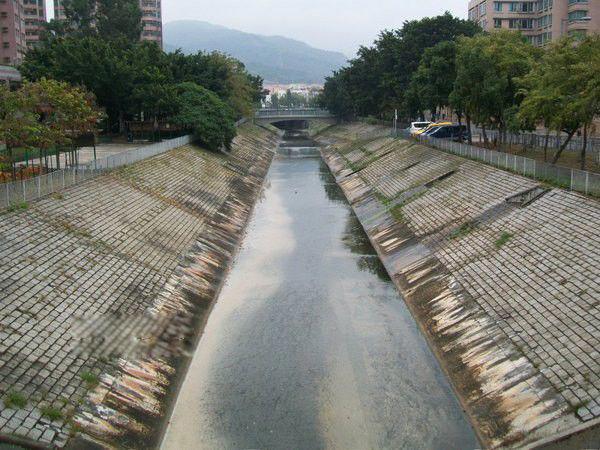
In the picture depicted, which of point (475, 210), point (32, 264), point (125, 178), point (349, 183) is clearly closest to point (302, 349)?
point (32, 264)

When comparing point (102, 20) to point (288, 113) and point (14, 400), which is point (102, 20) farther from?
point (14, 400)

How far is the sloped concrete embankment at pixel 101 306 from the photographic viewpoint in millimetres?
18562

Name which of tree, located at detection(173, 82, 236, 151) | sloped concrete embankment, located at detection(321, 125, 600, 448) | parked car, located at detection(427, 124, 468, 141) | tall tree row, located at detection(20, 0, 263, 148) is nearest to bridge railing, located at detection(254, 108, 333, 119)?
tall tree row, located at detection(20, 0, 263, 148)

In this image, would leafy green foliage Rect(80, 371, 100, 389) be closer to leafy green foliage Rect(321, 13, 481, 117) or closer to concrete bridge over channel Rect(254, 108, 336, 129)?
leafy green foliage Rect(321, 13, 481, 117)

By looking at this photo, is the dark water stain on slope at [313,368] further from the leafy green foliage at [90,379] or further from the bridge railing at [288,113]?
the bridge railing at [288,113]

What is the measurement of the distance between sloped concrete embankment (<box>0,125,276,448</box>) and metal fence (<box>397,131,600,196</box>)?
60.5ft

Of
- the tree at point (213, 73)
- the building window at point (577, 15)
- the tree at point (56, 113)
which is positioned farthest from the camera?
the tree at point (213, 73)

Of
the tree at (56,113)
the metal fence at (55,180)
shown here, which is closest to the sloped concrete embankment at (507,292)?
the metal fence at (55,180)

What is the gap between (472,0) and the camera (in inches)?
4690

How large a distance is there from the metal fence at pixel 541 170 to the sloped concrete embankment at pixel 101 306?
18426 mm

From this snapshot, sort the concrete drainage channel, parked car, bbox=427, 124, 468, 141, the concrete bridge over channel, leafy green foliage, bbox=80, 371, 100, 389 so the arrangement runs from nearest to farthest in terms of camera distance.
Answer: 1. the concrete drainage channel
2. leafy green foliage, bbox=80, 371, 100, 389
3. parked car, bbox=427, 124, 468, 141
4. the concrete bridge over channel

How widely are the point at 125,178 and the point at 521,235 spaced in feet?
87.5

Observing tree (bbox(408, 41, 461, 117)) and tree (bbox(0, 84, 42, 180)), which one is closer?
tree (bbox(0, 84, 42, 180))

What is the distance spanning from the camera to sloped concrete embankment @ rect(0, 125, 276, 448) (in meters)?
18.6
